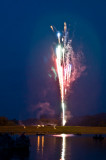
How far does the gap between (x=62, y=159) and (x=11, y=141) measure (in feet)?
33.3

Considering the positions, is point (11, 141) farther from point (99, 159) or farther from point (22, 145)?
point (99, 159)

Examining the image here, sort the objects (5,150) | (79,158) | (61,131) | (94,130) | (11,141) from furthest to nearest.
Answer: (94,130), (61,131), (11,141), (5,150), (79,158)

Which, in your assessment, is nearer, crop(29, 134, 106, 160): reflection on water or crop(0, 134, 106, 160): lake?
crop(0, 134, 106, 160): lake

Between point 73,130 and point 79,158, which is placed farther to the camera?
point 73,130

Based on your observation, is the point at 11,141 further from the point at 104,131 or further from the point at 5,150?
the point at 104,131

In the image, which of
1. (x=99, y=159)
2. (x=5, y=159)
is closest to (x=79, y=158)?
(x=99, y=159)

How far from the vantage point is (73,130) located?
80.8 m

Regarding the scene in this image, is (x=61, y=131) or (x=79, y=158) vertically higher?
(x=61, y=131)

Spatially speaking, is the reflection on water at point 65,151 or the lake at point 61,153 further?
the reflection on water at point 65,151

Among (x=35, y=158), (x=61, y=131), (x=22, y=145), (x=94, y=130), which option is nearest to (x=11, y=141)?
(x=22, y=145)

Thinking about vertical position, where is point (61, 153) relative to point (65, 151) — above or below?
below

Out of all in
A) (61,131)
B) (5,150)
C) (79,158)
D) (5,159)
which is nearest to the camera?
(5,159)

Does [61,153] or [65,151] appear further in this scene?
[65,151]

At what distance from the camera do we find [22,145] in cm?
3712
